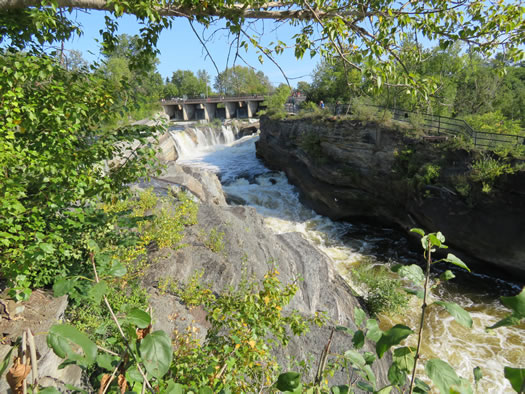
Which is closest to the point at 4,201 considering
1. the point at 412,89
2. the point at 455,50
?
the point at 412,89

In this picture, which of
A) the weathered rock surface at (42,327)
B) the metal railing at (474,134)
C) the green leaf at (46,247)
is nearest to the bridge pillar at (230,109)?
the metal railing at (474,134)

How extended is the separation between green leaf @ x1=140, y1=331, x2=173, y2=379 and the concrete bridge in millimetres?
48606

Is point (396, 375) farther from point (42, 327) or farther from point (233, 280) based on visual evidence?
point (233, 280)

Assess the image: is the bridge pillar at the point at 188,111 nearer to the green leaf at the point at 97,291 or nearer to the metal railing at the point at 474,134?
the metal railing at the point at 474,134

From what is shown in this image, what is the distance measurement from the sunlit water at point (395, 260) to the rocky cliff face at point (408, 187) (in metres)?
1.02

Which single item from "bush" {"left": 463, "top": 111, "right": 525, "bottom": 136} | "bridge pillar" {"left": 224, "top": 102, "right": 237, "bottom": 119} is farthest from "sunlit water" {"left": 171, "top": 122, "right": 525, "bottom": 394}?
"bridge pillar" {"left": 224, "top": 102, "right": 237, "bottom": 119}

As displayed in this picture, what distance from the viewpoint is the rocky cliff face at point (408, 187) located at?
9734mm

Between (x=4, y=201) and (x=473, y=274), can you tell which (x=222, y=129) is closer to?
(x=473, y=274)

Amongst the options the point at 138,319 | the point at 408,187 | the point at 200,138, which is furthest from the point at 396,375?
the point at 200,138

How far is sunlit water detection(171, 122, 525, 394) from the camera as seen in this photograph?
6875 millimetres

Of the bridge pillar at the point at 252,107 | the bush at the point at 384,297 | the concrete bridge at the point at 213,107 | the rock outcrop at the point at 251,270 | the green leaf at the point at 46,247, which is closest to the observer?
the green leaf at the point at 46,247

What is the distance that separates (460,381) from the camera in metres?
1.02

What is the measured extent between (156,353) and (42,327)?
3.35 metres

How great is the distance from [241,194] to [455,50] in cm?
1725
